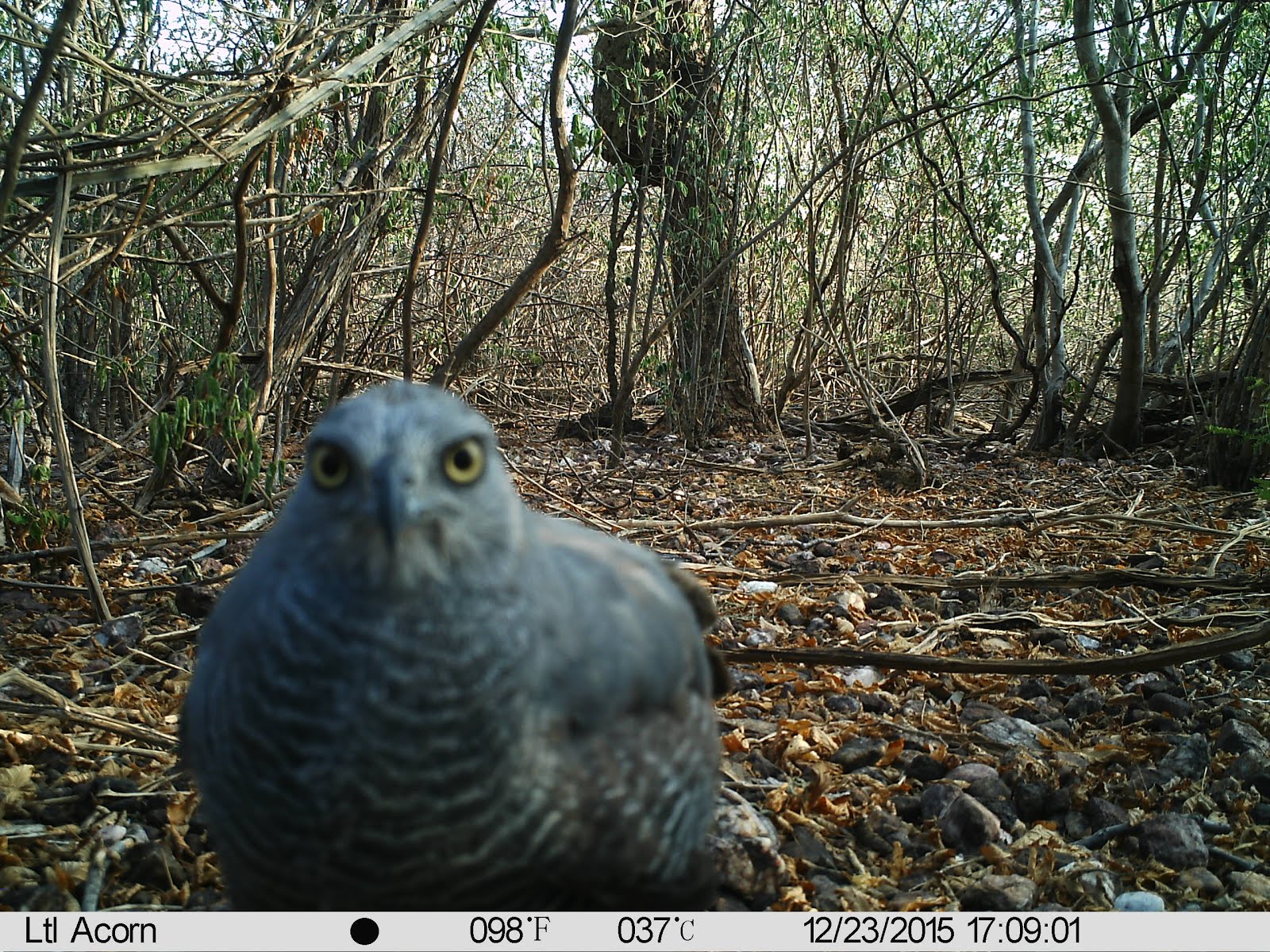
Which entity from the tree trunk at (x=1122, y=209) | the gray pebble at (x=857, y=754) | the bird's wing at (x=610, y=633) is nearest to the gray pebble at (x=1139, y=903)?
the gray pebble at (x=857, y=754)

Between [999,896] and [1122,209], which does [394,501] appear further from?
[1122,209]

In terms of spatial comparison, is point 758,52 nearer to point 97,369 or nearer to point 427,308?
point 427,308

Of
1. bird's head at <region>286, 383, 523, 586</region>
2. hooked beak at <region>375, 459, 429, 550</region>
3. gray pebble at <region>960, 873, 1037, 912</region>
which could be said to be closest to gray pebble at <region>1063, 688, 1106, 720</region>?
gray pebble at <region>960, 873, 1037, 912</region>

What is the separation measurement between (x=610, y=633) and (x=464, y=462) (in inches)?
14.9

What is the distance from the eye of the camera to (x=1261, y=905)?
7.67ft

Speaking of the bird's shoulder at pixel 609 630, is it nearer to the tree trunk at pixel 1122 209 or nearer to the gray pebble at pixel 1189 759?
the gray pebble at pixel 1189 759

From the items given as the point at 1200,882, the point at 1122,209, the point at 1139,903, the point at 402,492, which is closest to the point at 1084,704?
the point at 1200,882

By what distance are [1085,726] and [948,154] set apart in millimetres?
8039

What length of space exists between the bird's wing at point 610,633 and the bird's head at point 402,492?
15 centimetres

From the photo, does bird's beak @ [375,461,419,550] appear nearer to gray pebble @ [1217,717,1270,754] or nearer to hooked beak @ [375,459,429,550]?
hooked beak @ [375,459,429,550]

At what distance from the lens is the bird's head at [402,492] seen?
4.37 feet

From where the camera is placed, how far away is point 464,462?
4.66 ft

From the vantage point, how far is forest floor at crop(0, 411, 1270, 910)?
2432 millimetres

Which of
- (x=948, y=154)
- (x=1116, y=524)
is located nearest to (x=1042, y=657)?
Answer: (x=1116, y=524)
